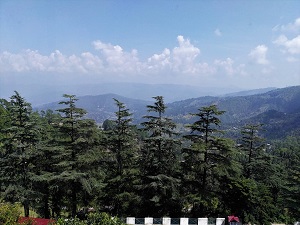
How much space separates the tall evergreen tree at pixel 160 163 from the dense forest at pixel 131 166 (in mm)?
77

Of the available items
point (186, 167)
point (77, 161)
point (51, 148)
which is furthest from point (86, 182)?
point (186, 167)

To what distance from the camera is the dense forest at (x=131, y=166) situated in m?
22.1

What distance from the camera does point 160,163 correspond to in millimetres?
22922

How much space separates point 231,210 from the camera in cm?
2423

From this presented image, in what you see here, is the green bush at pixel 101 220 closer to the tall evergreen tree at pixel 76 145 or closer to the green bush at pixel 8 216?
the green bush at pixel 8 216

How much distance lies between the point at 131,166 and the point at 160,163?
264 centimetres

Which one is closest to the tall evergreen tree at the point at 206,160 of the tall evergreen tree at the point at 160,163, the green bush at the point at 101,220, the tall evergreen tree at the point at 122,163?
the tall evergreen tree at the point at 160,163

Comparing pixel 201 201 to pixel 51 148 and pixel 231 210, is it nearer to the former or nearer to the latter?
pixel 231 210

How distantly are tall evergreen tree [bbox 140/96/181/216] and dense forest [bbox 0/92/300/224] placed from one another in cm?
8

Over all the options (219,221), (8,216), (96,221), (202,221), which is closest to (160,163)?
(202,221)

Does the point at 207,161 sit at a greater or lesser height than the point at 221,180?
greater

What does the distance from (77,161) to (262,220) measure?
15193mm

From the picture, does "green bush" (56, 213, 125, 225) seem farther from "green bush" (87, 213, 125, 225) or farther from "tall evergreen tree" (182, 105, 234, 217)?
"tall evergreen tree" (182, 105, 234, 217)

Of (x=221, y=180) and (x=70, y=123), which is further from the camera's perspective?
(x=221, y=180)
